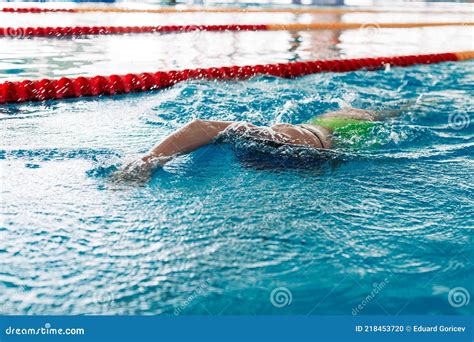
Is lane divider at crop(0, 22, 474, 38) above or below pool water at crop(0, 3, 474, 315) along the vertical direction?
above

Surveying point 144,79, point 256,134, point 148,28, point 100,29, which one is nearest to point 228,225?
point 256,134

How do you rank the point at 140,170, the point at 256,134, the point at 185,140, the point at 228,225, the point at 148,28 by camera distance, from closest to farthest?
1. the point at 228,225
2. the point at 140,170
3. the point at 185,140
4. the point at 256,134
5. the point at 148,28

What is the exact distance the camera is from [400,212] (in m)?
2.54

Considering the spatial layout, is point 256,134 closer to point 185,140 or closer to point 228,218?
point 185,140

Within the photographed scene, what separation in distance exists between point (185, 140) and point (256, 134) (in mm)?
478

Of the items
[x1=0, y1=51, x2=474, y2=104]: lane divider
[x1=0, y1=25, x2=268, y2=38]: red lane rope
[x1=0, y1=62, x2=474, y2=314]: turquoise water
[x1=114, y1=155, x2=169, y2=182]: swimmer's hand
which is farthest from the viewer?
[x1=0, y1=25, x2=268, y2=38]: red lane rope

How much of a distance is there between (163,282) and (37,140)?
181 cm

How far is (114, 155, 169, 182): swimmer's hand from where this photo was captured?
100 inches

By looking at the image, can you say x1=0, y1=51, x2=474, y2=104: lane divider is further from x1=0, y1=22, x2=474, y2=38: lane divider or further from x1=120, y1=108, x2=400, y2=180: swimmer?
x1=0, y1=22, x2=474, y2=38: lane divider

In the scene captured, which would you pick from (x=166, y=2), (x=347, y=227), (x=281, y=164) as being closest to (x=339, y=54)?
(x=281, y=164)

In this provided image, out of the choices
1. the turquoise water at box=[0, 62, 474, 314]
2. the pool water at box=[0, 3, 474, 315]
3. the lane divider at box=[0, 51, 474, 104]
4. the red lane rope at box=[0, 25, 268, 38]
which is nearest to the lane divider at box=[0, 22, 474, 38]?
the red lane rope at box=[0, 25, 268, 38]

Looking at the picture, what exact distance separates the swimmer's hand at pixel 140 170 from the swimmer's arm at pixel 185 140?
0.05 ft

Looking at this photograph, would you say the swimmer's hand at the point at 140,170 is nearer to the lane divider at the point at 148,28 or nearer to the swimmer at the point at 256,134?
the swimmer at the point at 256,134

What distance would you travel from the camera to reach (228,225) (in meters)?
2.34
